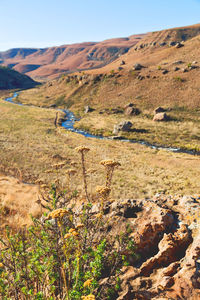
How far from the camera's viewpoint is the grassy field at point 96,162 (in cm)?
2108

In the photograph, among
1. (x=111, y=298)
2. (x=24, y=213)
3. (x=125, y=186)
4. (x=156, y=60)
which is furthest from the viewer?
(x=156, y=60)

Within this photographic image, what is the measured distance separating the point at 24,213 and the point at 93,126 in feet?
130

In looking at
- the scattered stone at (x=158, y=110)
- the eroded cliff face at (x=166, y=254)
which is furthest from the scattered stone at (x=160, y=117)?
the eroded cliff face at (x=166, y=254)

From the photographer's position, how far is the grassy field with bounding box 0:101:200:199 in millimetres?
21078

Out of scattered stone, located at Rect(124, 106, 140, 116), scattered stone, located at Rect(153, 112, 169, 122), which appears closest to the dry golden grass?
scattered stone, located at Rect(153, 112, 169, 122)

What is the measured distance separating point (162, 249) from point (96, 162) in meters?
22.9

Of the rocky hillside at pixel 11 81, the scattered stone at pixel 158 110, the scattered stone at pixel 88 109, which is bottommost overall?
the scattered stone at pixel 158 110

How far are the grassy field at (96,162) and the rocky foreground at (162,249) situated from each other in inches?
282

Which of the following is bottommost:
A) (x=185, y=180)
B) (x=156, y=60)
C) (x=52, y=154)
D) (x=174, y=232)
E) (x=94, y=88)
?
(x=185, y=180)

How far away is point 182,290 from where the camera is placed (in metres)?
3.58

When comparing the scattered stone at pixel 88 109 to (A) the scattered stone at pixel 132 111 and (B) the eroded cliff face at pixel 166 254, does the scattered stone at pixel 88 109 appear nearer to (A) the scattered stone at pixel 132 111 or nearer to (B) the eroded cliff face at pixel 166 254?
(A) the scattered stone at pixel 132 111

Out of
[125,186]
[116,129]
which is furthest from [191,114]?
[125,186]

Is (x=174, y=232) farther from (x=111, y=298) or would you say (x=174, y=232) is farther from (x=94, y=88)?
(x=94, y=88)

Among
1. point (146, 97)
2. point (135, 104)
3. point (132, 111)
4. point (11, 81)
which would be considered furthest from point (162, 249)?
point (11, 81)
